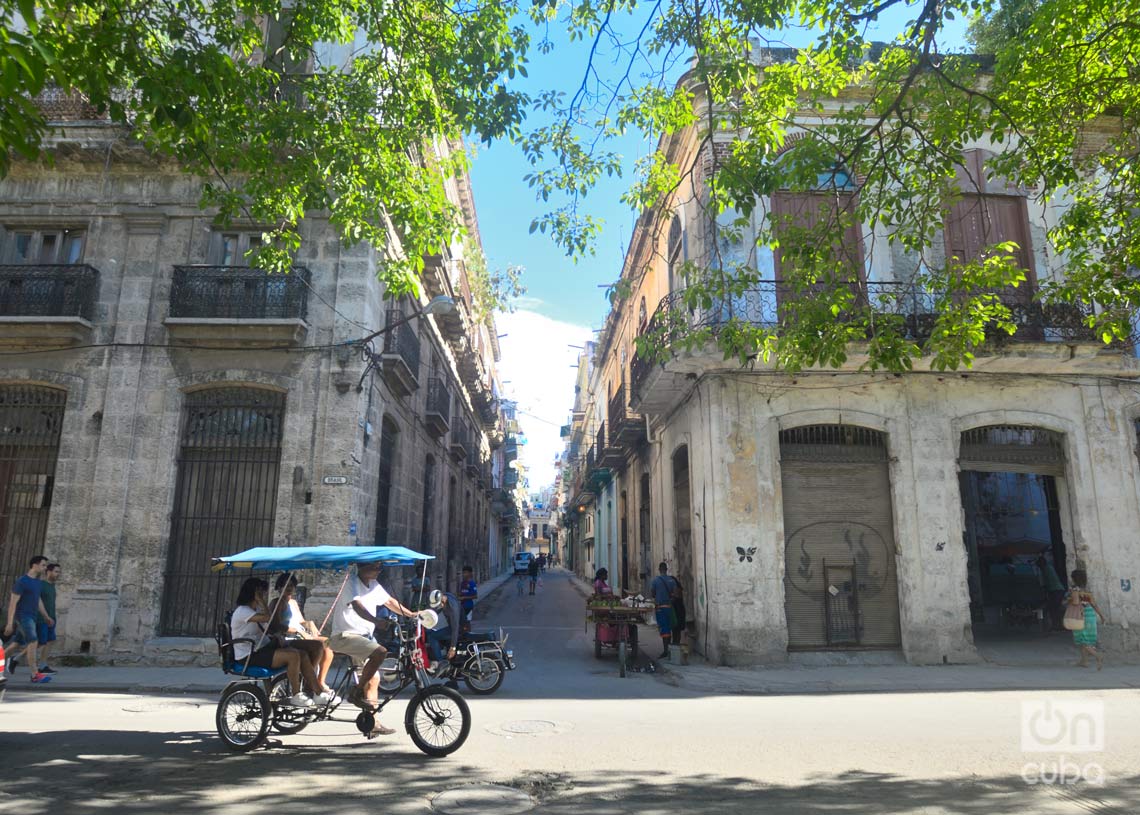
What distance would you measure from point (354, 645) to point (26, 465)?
32.4 feet

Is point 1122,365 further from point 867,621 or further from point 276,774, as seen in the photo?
point 276,774

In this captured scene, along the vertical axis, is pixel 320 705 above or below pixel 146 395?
below

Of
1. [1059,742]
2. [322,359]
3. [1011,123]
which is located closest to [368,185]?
[322,359]

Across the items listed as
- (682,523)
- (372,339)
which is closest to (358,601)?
(372,339)

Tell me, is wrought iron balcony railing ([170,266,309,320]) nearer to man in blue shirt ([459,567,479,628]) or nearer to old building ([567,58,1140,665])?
man in blue shirt ([459,567,479,628])

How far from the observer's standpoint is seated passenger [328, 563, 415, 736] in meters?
6.59

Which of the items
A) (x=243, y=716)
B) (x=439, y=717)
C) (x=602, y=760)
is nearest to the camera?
(x=602, y=760)

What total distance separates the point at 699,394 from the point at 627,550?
12122mm

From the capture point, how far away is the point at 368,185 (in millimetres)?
8680

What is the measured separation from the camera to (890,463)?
12.7m

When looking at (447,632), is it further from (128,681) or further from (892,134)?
(892,134)

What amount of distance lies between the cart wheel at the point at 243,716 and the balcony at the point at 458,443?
17.0 m

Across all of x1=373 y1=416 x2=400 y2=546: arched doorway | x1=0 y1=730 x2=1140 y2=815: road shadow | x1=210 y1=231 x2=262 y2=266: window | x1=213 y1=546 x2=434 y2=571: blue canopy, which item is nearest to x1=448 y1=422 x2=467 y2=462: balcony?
x1=373 y1=416 x2=400 y2=546: arched doorway

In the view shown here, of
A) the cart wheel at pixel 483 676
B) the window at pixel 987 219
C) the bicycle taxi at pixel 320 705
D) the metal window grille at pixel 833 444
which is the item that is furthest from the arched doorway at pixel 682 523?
the bicycle taxi at pixel 320 705
